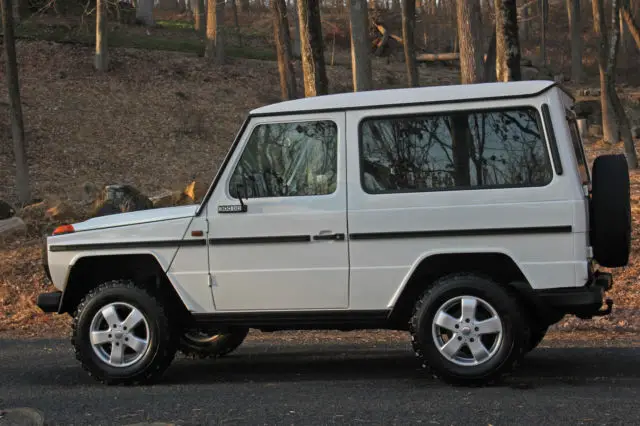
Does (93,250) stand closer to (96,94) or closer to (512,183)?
(512,183)

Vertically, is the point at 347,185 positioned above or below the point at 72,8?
below

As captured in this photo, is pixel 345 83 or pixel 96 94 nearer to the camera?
pixel 96 94

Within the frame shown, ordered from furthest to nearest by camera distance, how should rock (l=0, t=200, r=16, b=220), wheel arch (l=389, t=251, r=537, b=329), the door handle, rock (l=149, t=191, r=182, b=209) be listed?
1. rock (l=149, t=191, r=182, b=209)
2. rock (l=0, t=200, r=16, b=220)
3. the door handle
4. wheel arch (l=389, t=251, r=537, b=329)

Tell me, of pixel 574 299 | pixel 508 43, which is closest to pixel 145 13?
pixel 508 43

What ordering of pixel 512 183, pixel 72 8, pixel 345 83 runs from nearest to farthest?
pixel 512 183 → pixel 345 83 → pixel 72 8

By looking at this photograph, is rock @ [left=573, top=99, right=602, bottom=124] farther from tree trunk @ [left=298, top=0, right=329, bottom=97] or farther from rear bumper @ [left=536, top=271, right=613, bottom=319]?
rear bumper @ [left=536, top=271, right=613, bottom=319]

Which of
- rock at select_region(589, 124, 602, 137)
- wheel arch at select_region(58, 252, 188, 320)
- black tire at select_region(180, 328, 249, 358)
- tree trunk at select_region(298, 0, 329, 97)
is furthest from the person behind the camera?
rock at select_region(589, 124, 602, 137)

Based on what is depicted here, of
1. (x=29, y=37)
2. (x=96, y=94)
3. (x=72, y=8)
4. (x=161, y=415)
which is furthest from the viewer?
(x=72, y=8)

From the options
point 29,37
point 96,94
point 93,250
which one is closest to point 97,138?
point 96,94

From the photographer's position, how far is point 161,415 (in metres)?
5.47

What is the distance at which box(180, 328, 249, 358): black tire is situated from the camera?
7.78 m

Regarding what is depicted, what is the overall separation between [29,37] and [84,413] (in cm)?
2848

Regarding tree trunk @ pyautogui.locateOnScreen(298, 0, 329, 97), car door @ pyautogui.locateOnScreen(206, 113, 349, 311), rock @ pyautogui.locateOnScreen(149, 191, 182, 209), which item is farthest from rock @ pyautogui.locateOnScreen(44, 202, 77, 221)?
car door @ pyautogui.locateOnScreen(206, 113, 349, 311)

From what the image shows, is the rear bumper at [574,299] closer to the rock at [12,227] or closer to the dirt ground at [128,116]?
the dirt ground at [128,116]
